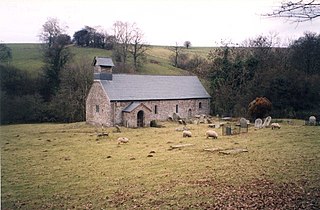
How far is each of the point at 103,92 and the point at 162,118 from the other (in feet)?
27.4

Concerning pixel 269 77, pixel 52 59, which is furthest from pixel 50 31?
pixel 269 77

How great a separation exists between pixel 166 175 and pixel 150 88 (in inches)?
1058

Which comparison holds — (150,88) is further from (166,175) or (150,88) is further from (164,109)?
(166,175)

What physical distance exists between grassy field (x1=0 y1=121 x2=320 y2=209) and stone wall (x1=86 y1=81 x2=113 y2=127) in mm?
13030

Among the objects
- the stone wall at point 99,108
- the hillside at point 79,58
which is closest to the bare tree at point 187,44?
the hillside at point 79,58

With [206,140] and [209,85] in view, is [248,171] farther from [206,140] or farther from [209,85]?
[209,85]

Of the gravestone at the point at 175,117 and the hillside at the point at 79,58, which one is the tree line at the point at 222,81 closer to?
the hillside at the point at 79,58

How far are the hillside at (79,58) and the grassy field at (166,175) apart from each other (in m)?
37.6

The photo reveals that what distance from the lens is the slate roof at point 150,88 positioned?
121ft

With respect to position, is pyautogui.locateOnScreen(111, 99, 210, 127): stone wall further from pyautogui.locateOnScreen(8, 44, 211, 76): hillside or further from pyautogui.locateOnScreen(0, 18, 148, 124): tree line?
pyautogui.locateOnScreen(8, 44, 211, 76): hillside

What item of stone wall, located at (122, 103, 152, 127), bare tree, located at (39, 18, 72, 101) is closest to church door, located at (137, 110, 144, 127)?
stone wall, located at (122, 103, 152, 127)

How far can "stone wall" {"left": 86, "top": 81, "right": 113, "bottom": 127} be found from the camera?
35.5m

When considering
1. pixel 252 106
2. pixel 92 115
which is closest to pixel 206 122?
pixel 252 106

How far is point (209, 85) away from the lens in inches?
1918
